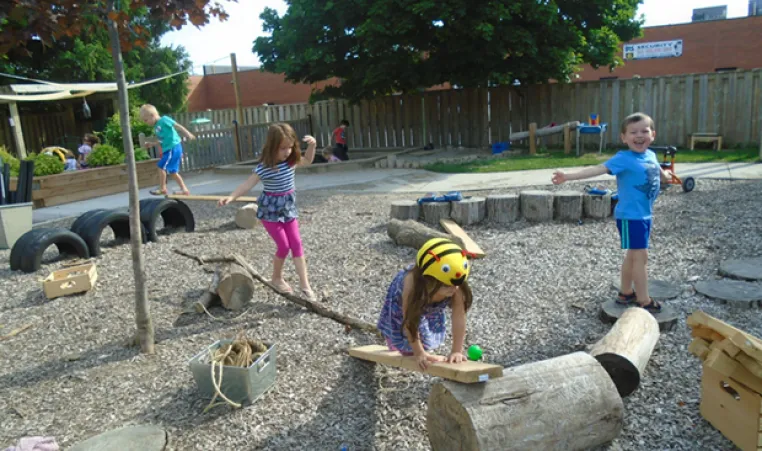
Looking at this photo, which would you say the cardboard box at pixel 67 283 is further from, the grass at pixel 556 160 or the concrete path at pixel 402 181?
the grass at pixel 556 160

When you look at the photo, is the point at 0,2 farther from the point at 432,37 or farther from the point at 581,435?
the point at 432,37

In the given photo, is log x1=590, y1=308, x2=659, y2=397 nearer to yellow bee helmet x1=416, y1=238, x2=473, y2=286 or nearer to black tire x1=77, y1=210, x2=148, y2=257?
yellow bee helmet x1=416, y1=238, x2=473, y2=286

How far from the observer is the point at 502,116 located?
17906 mm

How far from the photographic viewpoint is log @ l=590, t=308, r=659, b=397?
10.9 ft

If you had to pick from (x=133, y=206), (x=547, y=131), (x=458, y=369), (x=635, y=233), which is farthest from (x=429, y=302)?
(x=547, y=131)

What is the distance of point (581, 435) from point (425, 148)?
51.0 feet

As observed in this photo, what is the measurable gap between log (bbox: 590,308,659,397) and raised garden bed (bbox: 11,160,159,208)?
1134 centimetres

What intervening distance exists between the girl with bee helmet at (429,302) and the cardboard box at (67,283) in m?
3.82

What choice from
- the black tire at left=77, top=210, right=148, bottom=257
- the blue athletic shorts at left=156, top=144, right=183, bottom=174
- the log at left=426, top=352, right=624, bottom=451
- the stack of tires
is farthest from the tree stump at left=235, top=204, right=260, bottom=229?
the log at left=426, top=352, right=624, bottom=451

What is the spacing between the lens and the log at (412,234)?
22.5 feet

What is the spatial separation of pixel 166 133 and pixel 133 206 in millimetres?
5759

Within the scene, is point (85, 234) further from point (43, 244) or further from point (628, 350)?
point (628, 350)

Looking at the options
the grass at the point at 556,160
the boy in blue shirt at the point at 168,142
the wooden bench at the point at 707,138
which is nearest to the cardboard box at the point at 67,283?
the boy in blue shirt at the point at 168,142

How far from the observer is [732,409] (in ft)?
9.57
